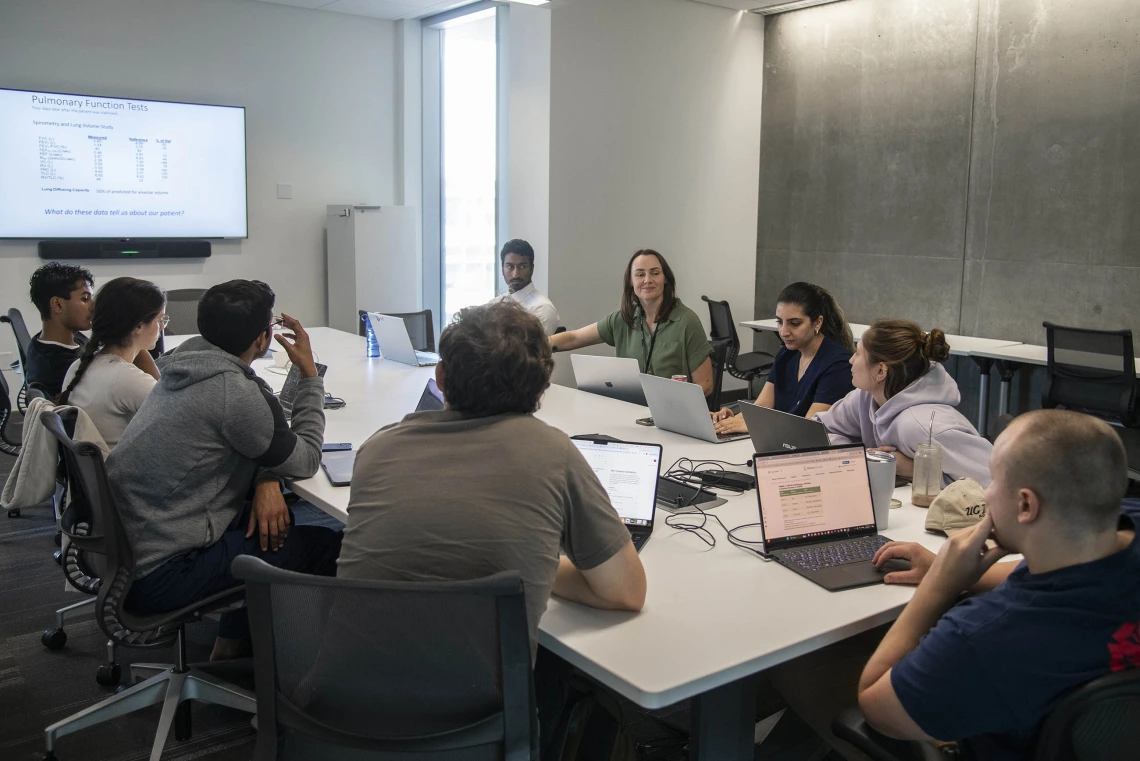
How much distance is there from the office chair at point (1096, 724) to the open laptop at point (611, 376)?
238 cm

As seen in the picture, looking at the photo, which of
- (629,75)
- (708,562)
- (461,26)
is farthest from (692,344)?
(461,26)

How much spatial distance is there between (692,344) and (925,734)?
106 inches

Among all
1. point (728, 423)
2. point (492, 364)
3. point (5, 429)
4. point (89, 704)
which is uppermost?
point (492, 364)

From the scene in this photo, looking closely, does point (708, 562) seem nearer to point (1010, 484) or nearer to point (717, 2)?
point (1010, 484)

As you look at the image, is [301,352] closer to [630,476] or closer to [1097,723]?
[630,476]

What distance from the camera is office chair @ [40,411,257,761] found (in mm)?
2271

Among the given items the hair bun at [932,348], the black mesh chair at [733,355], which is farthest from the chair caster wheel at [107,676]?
the black mesh chair at [733,355]

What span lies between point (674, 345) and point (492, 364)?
2492 mm

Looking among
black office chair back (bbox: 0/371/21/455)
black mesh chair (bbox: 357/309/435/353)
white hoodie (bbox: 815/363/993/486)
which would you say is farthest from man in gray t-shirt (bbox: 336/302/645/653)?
black mesh chair (bbox: 357/309/435/353)

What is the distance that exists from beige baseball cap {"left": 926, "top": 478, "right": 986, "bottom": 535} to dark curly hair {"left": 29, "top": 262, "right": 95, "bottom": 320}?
323 cm

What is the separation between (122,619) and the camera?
7.50ft

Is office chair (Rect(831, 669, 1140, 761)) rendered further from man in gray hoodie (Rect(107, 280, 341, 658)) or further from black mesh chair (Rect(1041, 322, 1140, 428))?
black mesh chair (Rect(1041, 322, 1140, 428))

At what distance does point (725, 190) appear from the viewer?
730 cm

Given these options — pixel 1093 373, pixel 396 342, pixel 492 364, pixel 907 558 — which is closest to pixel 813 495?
pixel 907 558
